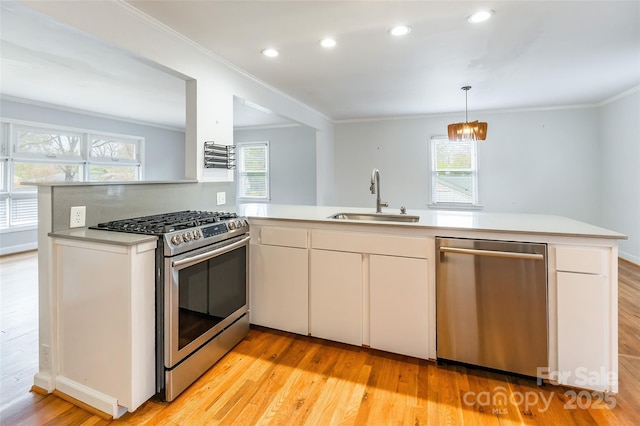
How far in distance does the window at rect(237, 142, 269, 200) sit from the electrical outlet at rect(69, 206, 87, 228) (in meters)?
5.25

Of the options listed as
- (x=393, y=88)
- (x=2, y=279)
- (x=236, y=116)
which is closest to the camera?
(x=2, y=279)

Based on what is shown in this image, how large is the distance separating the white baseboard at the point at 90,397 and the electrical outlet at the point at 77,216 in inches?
33.1

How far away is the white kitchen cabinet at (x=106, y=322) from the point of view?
152 centimetres

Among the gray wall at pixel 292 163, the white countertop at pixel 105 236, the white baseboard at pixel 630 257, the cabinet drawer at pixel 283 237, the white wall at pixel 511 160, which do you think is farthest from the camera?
the gray wall at pixel 292 163

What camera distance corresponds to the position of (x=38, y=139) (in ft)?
17.0

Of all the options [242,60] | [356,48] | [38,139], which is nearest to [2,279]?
[38,139]

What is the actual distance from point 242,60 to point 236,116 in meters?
3.04

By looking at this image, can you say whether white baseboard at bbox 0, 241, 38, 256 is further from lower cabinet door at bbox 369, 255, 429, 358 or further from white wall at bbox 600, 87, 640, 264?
white wall at bbox 600, 87, 640, 264

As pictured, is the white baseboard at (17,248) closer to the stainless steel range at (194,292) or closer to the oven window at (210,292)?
the stainless steel range at (194,292)

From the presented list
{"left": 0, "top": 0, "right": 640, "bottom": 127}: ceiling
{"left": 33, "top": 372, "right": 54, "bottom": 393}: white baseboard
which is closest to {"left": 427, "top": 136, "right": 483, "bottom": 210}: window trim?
{"left": 0, "top": 0, "right": 640, "bottom": 127}: ceiling

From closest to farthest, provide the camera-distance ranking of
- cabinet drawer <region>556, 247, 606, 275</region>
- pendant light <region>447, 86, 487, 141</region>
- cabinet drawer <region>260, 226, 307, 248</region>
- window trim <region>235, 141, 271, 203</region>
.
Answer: cabinet drawer <region>556, 247, 606, 275</region> < cabinet drawer <region>260, 226, 307, 248</region> < pendant light <region>447, 86, 487, 141</region> < window trim <region>235, 141, 271, 203</region>

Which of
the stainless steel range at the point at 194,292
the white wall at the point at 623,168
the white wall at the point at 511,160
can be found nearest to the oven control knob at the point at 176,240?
the stainless steel range at the point at 194,292

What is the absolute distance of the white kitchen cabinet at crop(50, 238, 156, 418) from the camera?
1524 millimetres

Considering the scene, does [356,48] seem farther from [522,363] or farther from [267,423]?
[267,423]
